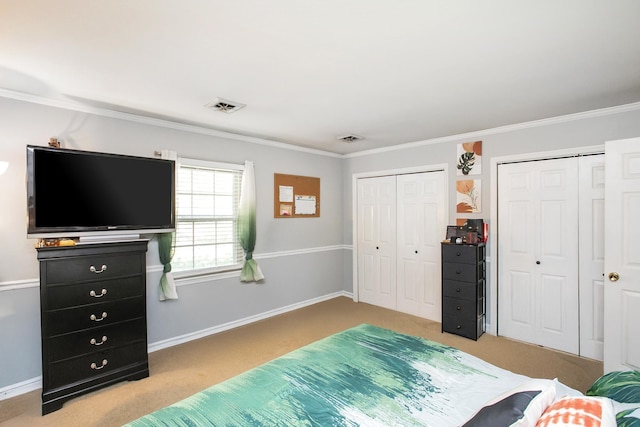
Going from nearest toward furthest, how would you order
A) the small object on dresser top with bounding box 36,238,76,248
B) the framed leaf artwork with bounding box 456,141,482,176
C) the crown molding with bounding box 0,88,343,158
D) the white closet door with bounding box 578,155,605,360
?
the small object on dresser top with bounding box 36,238,76,248, the crown molding with bounding box 0,88,343,158, the white closet door with bounding box 578,155,605,360, the framed leaf artwork with bounding box 456,141,482,176

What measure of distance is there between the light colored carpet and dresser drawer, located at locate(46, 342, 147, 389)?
17cm

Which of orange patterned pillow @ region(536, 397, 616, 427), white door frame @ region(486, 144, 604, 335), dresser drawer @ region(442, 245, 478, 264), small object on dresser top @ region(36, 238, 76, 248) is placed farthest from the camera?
white door frame @ region(486, 144, 604, 335)

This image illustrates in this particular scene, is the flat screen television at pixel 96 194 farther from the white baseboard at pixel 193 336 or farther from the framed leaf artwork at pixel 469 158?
the framed leaf artwork at pixel 469 158

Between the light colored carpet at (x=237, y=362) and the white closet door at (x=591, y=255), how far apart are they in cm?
23

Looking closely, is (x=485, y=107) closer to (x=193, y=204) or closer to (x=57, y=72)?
(x=193, y=204)

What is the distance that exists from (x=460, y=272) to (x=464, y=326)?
2.04ft

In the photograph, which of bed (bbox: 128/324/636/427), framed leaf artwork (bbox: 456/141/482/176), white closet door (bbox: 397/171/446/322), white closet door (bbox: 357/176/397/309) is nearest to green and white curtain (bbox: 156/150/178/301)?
bed (bbox: 128/324/636/427)

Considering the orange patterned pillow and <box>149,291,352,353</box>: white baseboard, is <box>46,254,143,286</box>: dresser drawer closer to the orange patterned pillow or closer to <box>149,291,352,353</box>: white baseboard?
<box>149,291,352,353</box>: white baseboard

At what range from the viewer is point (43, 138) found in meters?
2.70

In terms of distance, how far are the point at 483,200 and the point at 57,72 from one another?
4249mm

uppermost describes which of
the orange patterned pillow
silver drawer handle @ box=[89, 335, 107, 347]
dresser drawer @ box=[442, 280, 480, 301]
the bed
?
the orange patterned pillow

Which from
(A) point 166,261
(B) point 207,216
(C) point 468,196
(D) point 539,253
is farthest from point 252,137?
(D) point 539,253

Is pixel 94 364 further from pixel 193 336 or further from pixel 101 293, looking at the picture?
pixel 193 336

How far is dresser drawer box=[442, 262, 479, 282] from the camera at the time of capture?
11.6ft
